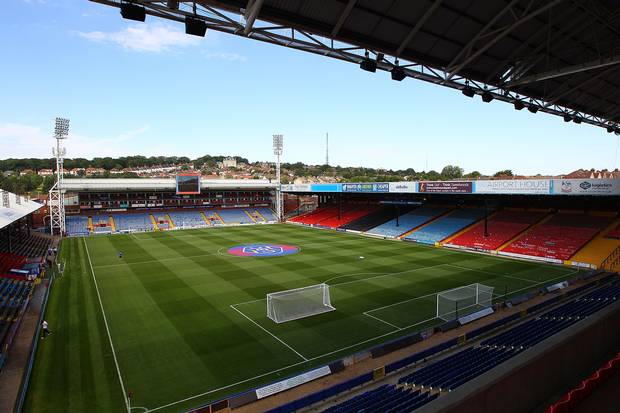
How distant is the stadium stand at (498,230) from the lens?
37312mm

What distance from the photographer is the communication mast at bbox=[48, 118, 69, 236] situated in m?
48.1

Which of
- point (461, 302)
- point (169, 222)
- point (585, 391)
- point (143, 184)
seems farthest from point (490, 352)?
point (143, 184)

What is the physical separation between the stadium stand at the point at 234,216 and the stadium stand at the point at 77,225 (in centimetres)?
2096

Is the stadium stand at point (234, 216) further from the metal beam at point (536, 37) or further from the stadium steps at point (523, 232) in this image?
the metal beam at point (536, 37)

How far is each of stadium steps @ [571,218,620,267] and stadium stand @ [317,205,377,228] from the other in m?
30.3

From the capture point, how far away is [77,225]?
53719 mm

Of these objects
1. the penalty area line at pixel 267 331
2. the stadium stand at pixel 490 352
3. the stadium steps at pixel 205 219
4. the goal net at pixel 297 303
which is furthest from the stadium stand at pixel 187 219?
the stadium stand at pixel 490 352

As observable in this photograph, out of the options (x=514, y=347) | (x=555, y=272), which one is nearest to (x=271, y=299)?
(x=514, y=347)

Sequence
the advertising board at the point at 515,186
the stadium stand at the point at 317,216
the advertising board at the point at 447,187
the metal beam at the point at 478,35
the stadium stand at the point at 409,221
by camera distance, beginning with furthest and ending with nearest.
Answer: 1. the stadium stand at the point at 317,216
2. the stadium stand at the point at 409,221
3. the advertising board at the point at 447,187
4. the advertising board at the point at 515,186
5. the metal beam at the point at 478,35

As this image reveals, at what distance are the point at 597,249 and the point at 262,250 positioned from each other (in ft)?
99.1

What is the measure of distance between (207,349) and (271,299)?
4.38 m

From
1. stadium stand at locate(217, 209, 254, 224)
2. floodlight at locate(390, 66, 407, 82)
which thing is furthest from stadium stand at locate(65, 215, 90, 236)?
floodlight at locate(390, 66, 407, 82)

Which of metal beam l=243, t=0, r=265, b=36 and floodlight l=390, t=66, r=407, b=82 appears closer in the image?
metal beam l=243, t=0, r=265, b=36

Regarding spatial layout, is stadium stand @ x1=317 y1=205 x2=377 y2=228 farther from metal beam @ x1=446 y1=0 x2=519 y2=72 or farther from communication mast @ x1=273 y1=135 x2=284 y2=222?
metal beam @ x1=446 y1=0 x2=519 y2=72
